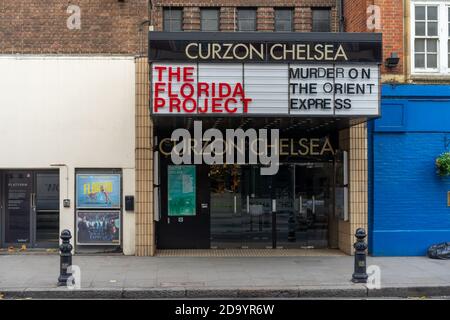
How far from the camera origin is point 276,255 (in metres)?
14.8

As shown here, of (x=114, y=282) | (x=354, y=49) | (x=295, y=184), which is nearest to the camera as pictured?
(x=114, y=282)

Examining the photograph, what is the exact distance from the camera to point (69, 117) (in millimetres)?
14703

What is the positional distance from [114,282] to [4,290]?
1.95 meters

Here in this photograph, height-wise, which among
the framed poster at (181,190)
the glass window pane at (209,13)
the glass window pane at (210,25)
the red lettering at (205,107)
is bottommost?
the framed poster at (181,190)

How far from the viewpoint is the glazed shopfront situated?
39.9ft

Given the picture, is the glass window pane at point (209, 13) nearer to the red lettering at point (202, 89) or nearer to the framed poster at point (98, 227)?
the red lettering at point (202, 89)

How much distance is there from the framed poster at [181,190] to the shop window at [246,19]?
3.89 m

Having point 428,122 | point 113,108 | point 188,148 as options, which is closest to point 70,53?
point 113,108

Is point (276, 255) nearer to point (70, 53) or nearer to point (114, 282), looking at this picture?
point (114, 282)

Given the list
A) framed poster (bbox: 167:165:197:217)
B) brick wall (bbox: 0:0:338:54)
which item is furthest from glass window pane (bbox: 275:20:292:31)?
framed poster (bbox: 167:165:197:217)

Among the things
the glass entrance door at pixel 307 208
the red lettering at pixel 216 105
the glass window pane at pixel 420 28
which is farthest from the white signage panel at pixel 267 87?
the glass window pane at pixel 420 28

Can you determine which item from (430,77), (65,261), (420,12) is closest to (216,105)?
(65,261)

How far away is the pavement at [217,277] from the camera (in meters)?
10.8

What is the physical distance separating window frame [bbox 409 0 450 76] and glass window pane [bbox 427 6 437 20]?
73mm
